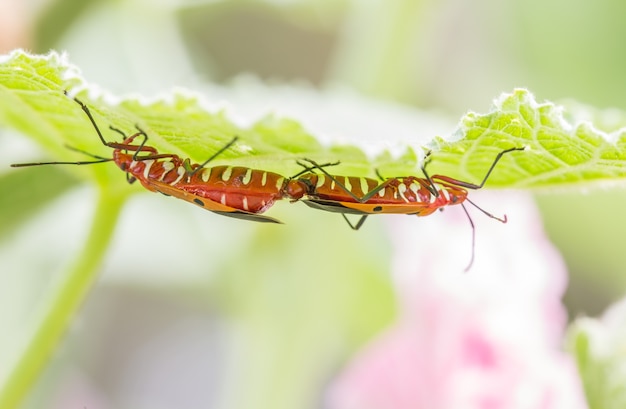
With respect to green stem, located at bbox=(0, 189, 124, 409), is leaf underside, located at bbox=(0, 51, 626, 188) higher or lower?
higher

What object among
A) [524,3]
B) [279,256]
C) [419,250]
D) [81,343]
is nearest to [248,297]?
[279,256]

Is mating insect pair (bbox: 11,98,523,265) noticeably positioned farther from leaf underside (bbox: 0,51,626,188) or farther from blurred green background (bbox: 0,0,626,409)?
blurred green background (bbox: 0,0,626,409)

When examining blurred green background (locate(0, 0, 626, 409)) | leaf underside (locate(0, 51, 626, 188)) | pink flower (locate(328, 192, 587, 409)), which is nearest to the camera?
leaf underside (locate(0, 51, 626, 188))

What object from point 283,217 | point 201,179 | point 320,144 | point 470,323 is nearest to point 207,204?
point 201,179

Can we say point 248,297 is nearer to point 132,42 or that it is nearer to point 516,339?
point 516,339

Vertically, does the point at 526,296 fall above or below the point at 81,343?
below

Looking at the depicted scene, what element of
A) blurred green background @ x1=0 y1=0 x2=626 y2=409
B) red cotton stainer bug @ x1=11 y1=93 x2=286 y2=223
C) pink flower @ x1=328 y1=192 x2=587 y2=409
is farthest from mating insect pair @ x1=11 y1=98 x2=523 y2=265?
pink flower @ x1=328 y1=192 x2=587 y2=409

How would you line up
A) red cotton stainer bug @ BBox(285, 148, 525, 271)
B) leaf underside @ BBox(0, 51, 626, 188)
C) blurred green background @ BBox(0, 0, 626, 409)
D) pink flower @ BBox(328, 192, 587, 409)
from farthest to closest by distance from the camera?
1. blurred green background @ BBox(0, 0, 626, 409)
2. pink flower @ BBox(328, 192, 587, 409)
3. red cotton stainer bug @ BBox(285, 148, 525, 271)
4. leaf underside @ BBox(0, 51, 626, 188)
